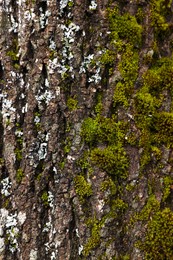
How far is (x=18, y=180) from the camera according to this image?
1933mm

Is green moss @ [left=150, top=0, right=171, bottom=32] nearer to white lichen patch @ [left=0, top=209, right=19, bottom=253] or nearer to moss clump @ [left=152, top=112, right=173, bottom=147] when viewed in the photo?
moss clump @ [left=152, top=112, right=173, bottom=147]

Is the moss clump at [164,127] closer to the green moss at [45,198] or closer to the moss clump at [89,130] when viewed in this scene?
the moss clump at [89,130]

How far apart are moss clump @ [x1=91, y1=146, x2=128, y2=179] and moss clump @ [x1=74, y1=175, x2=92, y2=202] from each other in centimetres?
11

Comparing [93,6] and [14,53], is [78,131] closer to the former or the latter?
[14,53]

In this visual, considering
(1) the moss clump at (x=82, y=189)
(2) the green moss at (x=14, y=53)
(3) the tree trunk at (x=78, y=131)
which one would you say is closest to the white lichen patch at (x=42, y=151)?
(3) the tree trunk at (x=78, y=131)

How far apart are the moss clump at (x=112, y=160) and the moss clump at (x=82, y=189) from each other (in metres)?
0.11

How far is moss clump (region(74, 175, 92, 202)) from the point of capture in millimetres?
1885

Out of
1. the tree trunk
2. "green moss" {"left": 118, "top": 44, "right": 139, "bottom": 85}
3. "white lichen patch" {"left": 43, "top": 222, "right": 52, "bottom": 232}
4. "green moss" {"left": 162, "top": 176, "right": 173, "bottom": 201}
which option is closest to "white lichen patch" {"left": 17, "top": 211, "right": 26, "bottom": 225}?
the tree trunk

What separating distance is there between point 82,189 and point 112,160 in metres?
0.21

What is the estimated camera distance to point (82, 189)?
74.3 inches

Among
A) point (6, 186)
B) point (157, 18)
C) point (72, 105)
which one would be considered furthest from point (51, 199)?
point (157, 18)

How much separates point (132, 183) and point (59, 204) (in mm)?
387

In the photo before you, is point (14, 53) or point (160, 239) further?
point (14, 53)

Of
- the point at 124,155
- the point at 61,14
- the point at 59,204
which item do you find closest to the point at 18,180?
the point at 59,204
